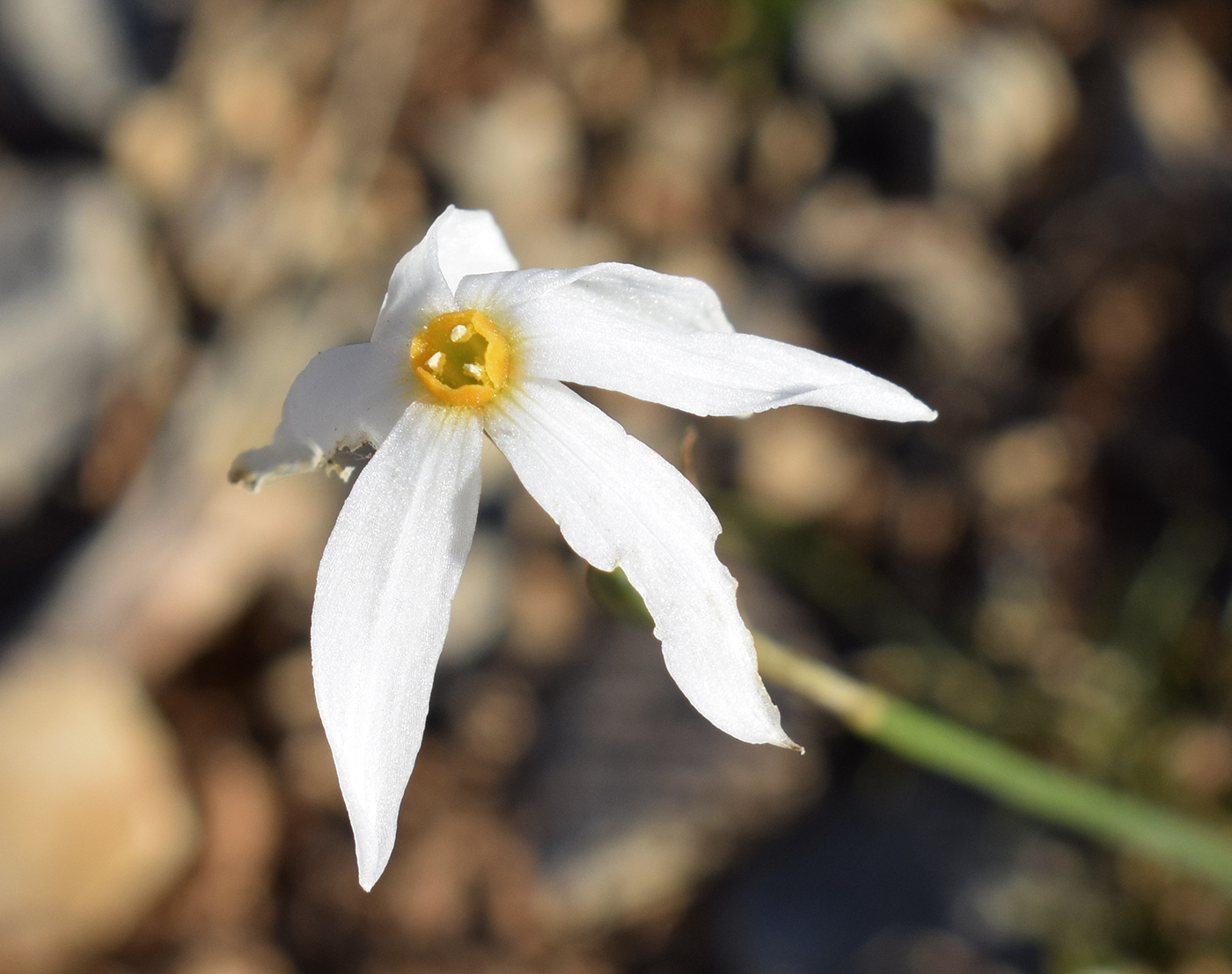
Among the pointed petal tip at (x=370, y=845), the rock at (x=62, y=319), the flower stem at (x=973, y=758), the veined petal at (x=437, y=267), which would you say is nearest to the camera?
the pointed petal tip at (x=370, y=845)

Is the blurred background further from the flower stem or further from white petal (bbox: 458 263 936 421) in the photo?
white petal (bbox: 458 263 936 421)

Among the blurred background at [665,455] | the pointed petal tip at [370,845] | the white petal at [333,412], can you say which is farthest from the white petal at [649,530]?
the blurred background at [665,455]

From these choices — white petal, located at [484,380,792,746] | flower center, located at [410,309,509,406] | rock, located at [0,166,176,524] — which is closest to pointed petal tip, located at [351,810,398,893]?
white petal, located at [484,380,792,746]

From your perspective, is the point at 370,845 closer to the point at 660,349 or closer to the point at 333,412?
the point at 333,412

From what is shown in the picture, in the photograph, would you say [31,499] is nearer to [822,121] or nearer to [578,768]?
[578,768]

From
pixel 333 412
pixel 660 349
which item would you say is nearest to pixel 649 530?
pixel 660 349

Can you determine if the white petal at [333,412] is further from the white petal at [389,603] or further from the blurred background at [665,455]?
the blurred background at [665,455]

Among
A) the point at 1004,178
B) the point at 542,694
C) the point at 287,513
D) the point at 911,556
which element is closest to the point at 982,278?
the point at 1004,178
